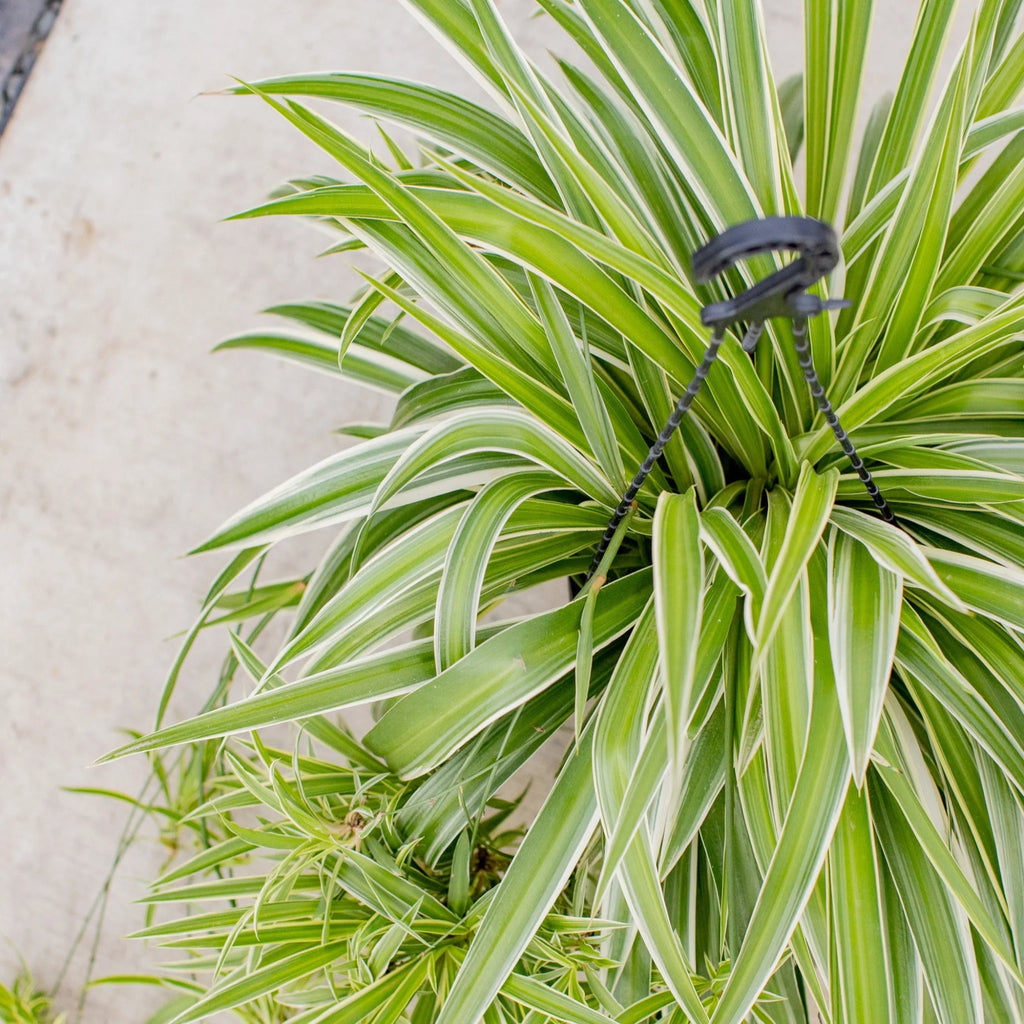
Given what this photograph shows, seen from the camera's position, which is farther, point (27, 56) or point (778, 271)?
point (27, 56)

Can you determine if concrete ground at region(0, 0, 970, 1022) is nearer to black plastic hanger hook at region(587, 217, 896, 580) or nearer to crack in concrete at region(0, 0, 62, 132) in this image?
crack in concrete at region(0, 0, 62, 132)

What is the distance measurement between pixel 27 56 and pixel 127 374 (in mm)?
580

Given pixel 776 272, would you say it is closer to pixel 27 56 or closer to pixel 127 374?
pixel 127 374

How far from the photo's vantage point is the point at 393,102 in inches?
23.1

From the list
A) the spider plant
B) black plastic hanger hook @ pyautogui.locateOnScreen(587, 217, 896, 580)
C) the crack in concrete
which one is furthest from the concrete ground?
black plastic hanger hook @ pyautogui.locateOnScreen(587, 217, 896, 580)

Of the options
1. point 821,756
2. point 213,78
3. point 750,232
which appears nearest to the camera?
point 750,232

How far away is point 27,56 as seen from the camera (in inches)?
51.3

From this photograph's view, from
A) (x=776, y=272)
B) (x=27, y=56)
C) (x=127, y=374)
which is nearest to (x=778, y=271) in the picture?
(x=776, y=272)

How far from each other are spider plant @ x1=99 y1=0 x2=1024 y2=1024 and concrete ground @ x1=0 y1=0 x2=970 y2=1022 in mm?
506

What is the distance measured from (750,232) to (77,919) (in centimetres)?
122

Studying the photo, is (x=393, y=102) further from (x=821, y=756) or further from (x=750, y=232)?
(x=821, y=756)

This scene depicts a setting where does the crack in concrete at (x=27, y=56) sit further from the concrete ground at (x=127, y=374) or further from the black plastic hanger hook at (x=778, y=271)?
the black plastic hanger hook at (x=778, y=271)

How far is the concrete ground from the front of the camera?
1.11m

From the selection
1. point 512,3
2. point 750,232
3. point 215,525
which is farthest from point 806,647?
point 512,3
